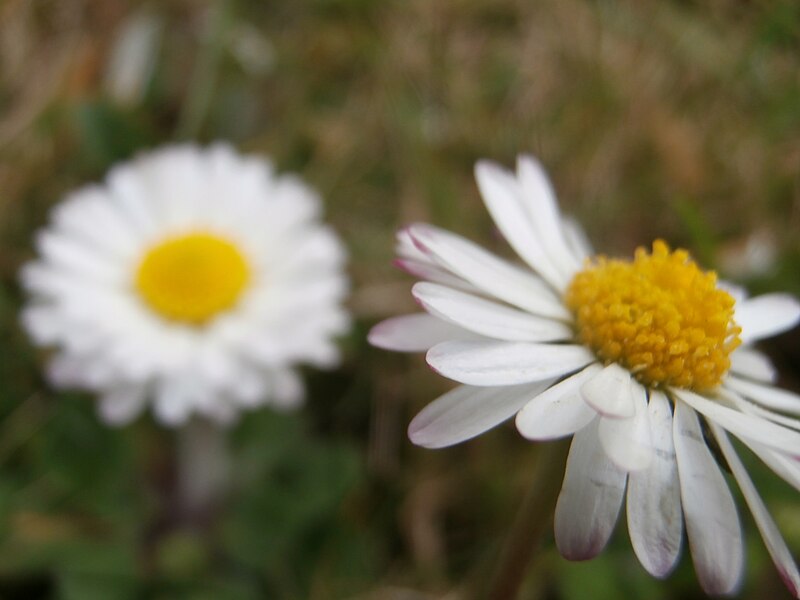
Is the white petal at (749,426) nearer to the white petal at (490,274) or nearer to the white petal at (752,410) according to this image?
the white petal at (752,410)

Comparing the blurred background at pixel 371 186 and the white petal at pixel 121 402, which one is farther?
the blurred background at pixel 371 186

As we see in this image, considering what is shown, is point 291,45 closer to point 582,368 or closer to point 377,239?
point 377,239

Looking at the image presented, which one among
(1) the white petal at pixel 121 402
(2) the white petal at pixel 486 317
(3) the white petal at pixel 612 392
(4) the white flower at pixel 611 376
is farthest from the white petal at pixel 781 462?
(1) the white petal at pixel 121 402

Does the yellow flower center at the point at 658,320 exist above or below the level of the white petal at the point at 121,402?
below

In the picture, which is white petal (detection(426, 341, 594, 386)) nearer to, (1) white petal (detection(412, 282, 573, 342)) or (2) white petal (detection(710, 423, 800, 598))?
(1) white petal (detection(412, 282, 573, 342))

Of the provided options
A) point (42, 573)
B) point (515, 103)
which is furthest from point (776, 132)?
point (42, 573)

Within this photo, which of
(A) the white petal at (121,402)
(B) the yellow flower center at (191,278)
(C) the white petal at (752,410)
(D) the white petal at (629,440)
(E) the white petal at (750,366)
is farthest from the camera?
(B) the yellow flower center at (191,278)

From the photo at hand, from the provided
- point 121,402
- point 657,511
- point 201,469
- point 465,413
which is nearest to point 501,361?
point 465,413
